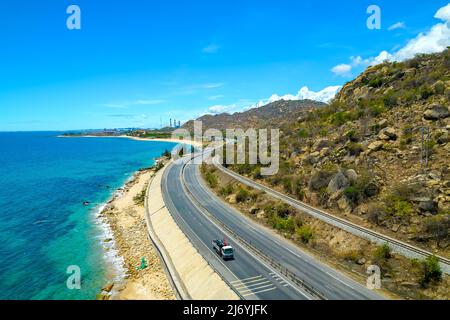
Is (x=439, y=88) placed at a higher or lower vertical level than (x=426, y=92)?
higher

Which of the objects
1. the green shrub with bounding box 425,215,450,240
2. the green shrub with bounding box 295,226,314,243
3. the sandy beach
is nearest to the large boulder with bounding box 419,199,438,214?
the green shrub with bounding box 425,215,450,240

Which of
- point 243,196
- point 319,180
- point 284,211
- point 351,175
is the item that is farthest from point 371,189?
point 243,196

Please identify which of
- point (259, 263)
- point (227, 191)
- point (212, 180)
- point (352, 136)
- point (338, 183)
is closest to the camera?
point (259, 263)

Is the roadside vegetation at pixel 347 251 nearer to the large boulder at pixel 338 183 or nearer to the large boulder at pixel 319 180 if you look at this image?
the large boulder at pixel 319 180

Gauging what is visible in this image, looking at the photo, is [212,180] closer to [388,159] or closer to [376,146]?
[376,146]
